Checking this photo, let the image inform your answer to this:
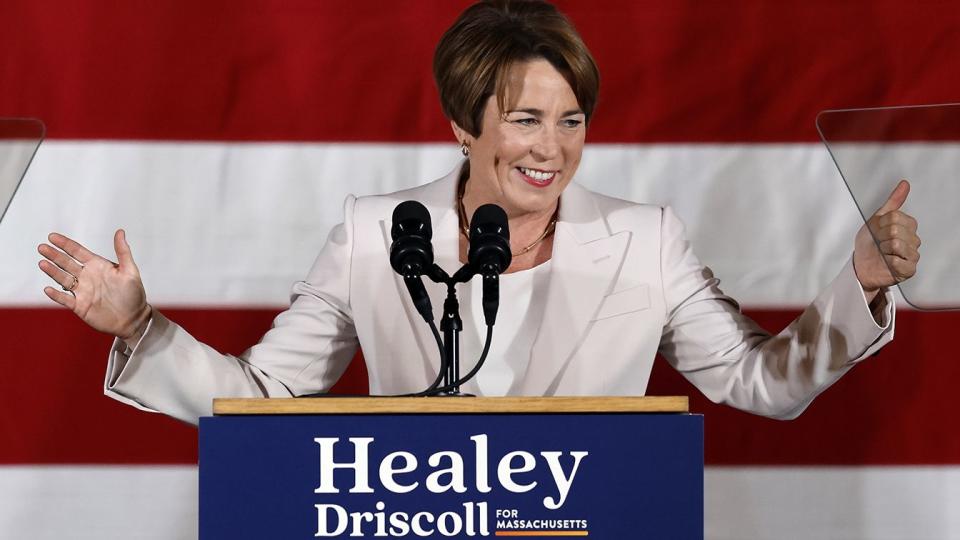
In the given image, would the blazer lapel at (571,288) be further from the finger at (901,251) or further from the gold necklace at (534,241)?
the finger at (901,251)

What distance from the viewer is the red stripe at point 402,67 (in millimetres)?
2242

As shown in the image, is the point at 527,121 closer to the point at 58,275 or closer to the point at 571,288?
the point at 571,288

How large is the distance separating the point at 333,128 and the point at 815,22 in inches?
37.4

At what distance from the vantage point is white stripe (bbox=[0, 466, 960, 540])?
2.21 metres

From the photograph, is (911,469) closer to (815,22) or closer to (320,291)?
(815,22)

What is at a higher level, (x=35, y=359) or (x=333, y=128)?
(x=333, y=128)

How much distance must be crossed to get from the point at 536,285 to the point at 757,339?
358mm

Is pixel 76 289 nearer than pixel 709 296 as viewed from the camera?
Yes

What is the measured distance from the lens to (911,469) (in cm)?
222

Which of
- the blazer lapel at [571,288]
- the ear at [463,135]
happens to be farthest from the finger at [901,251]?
the ear at [463,135]

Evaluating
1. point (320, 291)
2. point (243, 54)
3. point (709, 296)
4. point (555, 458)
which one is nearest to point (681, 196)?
point (709, 296)

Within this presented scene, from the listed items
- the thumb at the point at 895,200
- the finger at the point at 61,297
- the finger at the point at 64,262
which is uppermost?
the thumb at the point at 895,200

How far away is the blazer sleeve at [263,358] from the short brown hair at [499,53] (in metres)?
0.26

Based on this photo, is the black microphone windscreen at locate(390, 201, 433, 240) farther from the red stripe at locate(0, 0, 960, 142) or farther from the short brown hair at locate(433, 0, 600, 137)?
the red stripe at locate(0, 0, 960, 142)
